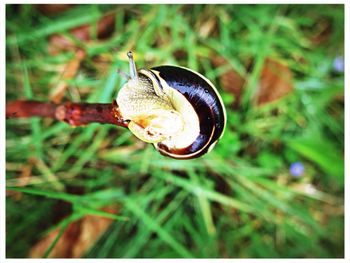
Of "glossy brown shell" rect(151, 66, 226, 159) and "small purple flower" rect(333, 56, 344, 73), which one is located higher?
"small purple flower" rect(333, 56, 344, 73)

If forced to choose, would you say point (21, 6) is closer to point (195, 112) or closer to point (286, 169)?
point (195, 112)

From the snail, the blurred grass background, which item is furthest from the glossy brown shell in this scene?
the blurred grass background

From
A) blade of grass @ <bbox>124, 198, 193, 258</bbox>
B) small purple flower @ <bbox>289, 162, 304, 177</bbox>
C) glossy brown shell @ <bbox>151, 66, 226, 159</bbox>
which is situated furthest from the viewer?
small purple flower @ <bbox>289, 162, 304, 177</bbox>

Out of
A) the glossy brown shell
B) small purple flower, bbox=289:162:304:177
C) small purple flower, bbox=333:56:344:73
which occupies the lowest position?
the glossy brown shell

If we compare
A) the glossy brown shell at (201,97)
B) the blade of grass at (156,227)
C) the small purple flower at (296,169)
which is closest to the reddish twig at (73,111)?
the glossy brown shell at (201,97)

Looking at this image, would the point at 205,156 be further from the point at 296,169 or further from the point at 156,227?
the point at 296,169

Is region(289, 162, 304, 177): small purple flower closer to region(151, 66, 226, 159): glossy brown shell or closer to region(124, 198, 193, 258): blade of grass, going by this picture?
region(124, 198, 193, 258): blade of grass
